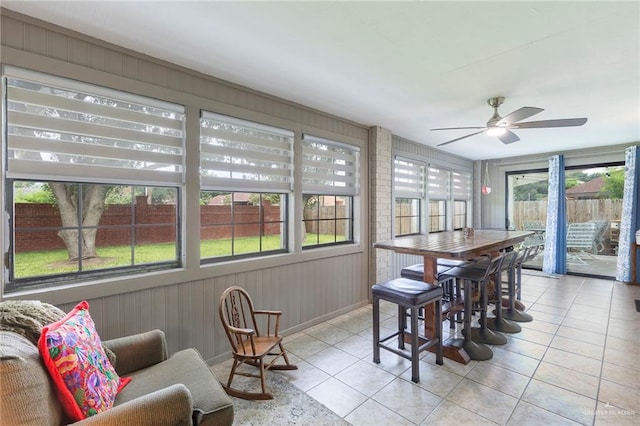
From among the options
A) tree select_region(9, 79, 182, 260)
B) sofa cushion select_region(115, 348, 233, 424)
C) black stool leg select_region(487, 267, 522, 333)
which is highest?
tree select_region(9, 79, 182, 260)

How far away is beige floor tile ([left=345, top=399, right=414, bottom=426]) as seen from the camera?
189cm

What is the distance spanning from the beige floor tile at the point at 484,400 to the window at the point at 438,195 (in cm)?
368

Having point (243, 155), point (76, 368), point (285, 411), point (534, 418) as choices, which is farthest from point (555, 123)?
point (76, 368)

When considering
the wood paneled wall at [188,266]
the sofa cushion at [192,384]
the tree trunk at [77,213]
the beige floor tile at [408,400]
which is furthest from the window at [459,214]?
the tree trunk at [77,213]

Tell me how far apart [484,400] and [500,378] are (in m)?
0.38

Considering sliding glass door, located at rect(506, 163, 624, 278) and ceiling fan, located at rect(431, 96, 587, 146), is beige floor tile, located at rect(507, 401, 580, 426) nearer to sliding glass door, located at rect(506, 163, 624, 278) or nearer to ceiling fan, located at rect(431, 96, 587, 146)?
ceiling fan, located at rect(431, 96, 587, 146)

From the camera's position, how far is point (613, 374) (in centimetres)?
238

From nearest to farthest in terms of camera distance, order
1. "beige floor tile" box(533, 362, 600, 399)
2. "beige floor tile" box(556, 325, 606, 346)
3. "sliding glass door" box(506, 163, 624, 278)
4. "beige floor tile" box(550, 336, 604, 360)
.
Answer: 1. "beige floor tile" box(533, 362, 600, 399)
2. "beige floor tile" box(550, 336, 604, 360)
3. "beige floor tile" box(556, 325, 606, 346)
4. "sliding glass door" box(506, 163, 624, 278)

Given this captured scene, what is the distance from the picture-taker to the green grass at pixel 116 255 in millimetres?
1892

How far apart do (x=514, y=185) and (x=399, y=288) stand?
19.2 ft

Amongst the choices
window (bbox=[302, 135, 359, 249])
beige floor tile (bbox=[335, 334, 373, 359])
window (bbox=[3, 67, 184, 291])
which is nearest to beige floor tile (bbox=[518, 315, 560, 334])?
beige floor tile (bbox=[335, 334, 373, 359])

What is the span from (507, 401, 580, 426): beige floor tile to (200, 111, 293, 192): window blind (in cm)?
265

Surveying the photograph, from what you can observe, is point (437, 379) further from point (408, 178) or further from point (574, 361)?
point (408, 178)

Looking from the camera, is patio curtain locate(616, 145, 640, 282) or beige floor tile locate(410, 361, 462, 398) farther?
patio curtain locate(616, 145, 640, 282)
